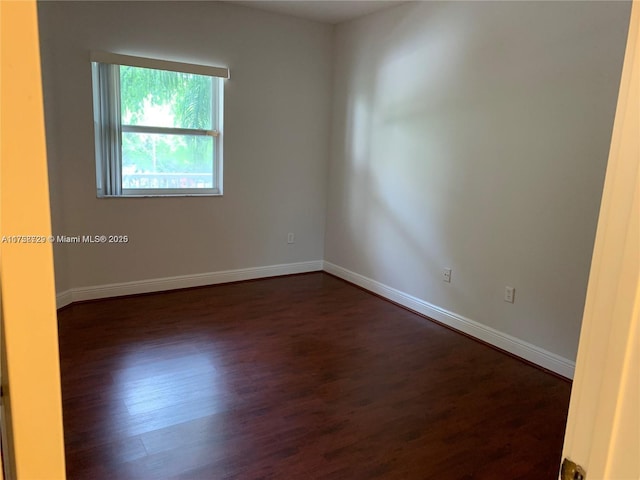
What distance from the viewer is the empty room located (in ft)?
6.57

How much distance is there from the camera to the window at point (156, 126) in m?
3.82

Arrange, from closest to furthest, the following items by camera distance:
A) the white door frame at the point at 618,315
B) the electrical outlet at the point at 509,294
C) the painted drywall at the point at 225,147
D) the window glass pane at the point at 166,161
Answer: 1. the white door frame at the point at 618,315
2. the electrical outlet at the point at 509,294
3. the painted drywall at the point at 225,147
4. the window glass pane at the point at 166,161

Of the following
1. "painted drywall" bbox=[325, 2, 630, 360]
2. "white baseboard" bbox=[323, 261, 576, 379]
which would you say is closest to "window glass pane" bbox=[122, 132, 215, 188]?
"painted drywall" bbox=[325, 2, 630, 360]

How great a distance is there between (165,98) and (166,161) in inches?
21.5

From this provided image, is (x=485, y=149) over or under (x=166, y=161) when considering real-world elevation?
over

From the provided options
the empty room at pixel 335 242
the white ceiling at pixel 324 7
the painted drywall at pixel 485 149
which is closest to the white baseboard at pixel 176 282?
the empty room at pixel 335 242

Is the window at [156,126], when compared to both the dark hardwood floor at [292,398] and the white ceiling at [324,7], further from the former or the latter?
the dark hardwood floor at [292,398]

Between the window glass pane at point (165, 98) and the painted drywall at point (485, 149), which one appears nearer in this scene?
the painted drywall at point (485, 149)

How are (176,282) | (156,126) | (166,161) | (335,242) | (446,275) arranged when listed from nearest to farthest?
(446,275) < (156,126) < (166,161) < (176,282) < (335,242)

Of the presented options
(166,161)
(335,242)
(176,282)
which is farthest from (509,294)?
(166,161)

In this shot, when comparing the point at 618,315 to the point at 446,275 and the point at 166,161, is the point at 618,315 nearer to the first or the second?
the point at 446,275

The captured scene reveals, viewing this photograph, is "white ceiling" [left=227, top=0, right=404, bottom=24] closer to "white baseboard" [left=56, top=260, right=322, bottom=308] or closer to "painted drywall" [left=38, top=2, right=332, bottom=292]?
"painted drywall" [left=38, top=2, right=332, bottom=292]

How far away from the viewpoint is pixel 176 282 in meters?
4.37

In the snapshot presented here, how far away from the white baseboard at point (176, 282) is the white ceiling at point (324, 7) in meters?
2.48
